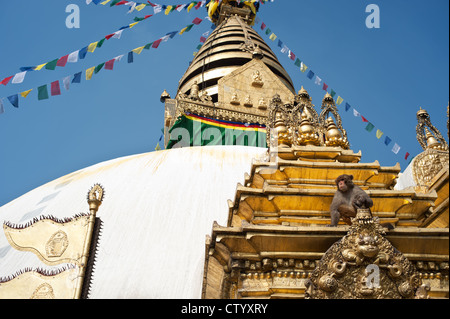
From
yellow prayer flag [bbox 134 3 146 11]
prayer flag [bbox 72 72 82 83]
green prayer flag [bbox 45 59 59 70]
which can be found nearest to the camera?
green prayer flag [bbox 45 59 59 70]

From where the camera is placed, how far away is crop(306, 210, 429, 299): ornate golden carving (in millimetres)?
4238

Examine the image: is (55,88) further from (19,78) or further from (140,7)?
(140,7)

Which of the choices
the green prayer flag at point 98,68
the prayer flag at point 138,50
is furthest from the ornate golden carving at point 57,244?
the prayer flag at point 138,50

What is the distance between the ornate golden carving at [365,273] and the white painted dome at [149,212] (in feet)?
7.71

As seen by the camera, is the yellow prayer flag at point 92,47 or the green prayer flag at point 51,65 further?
the yellow prayer flag at point 92,47

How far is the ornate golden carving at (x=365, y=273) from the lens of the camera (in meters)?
4.24

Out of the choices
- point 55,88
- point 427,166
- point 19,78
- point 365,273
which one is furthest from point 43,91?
point 365,273

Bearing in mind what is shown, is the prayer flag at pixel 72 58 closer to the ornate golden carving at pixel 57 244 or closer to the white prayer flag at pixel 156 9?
the white prayer flag at pixel 156 9

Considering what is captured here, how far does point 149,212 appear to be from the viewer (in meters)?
7.72

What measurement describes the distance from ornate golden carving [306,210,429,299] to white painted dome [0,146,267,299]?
2.35 meters

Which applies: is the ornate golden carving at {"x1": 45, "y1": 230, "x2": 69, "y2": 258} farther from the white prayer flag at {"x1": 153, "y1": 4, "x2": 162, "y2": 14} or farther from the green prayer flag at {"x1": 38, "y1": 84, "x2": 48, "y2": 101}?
the white prayer flag at {"x1": 153, "y1": 4, "x2": 162, "y2": 14}

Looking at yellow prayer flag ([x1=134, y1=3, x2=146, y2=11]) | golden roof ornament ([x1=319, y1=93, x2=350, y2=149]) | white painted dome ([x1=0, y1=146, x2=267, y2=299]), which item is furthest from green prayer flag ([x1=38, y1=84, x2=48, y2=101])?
golden roof ornament ([x1=319, y1=93, x2=350, y2=149])

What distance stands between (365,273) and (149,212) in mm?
4297
